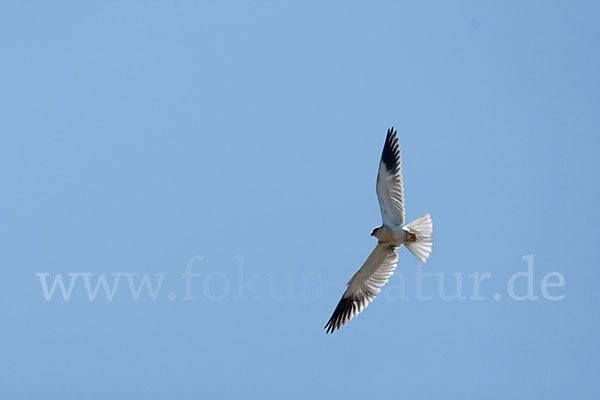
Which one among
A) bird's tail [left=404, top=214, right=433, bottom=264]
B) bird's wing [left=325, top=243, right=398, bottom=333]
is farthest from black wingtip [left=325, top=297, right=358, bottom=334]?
bird's tail [left=404, top=214, right=433, bottom=264]

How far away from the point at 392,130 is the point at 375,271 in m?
1.71

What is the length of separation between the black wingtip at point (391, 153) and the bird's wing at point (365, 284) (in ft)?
3.03

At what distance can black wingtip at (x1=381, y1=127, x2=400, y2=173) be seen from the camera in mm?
8086

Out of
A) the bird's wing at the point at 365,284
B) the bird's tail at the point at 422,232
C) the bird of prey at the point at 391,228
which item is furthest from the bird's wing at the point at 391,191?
the bird's wing at the point at 365,284

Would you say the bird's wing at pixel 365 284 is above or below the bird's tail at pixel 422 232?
below

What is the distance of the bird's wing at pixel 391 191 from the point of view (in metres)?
8.00

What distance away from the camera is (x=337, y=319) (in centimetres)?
856

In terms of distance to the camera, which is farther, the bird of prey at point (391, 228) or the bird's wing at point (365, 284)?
the bird's wing at point (365, 284)

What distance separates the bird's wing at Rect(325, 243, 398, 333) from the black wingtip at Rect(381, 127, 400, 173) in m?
0.92

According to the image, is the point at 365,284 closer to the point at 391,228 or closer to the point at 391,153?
the point at 391,228

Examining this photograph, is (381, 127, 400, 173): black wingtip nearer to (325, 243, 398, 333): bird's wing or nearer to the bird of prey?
the bird of prey

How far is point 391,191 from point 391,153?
0.47m

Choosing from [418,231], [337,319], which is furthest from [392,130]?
[337,319]

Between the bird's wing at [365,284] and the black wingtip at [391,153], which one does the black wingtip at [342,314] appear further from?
the black wingtip at [391,153]
